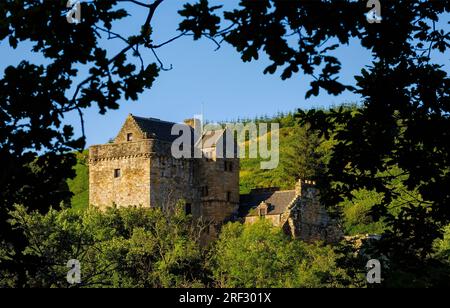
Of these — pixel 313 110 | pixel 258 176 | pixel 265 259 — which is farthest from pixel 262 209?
pixel 313 110

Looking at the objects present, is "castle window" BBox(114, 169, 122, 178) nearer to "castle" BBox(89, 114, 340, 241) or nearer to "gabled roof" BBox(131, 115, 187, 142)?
"castle" BBox(89, 114, 340, 241)

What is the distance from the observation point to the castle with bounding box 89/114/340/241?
208 ft

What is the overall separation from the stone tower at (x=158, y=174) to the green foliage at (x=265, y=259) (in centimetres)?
561

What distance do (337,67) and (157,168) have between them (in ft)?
175

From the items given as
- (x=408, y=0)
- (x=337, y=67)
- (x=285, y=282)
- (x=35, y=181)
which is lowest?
(x=285, y=282)

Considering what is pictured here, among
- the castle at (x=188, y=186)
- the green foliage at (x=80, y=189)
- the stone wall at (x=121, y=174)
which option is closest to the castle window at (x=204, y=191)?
the castle at (x=188, y=186)

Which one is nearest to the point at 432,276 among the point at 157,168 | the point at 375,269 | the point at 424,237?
the point at 424,237

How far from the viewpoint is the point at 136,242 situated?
56.6m

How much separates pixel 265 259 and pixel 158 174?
Result: 11.4 meters

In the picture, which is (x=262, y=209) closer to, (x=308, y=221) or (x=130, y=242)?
(x=308, y=221)

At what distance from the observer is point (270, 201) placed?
212 feet

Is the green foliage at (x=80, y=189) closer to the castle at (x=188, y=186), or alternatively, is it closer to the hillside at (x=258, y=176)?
the hillside at (x=258, y=176)

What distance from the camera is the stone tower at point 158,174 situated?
64.2 meters

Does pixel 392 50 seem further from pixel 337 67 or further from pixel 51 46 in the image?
pixel 51 46
